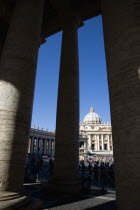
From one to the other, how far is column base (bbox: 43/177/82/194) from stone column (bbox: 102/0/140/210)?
32.0 feet

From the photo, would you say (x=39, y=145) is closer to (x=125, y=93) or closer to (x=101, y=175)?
(x=101, y=175)

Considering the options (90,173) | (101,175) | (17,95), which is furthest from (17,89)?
(90,173)

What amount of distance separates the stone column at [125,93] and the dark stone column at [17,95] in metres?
5.11

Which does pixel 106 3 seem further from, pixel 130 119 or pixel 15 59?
pixel 130 119

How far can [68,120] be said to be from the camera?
1814 centimetres

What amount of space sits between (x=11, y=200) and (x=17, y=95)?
5.48 meters

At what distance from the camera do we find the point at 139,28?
26.5 ft

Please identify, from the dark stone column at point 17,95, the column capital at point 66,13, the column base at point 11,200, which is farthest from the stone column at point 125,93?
the column capital at point 66,13

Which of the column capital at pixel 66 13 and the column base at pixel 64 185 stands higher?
the column capital at pixel 66 13

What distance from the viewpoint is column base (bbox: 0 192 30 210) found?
292 inches

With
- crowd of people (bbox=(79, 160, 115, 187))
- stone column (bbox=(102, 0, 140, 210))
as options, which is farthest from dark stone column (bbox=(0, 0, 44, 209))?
crowd of people (bbox=(79, 160, 115, 187))

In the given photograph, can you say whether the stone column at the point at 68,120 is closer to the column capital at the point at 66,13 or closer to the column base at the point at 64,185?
the column base at the point at 64,185

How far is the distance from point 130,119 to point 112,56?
3727 mm

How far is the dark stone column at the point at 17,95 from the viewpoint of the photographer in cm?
830
